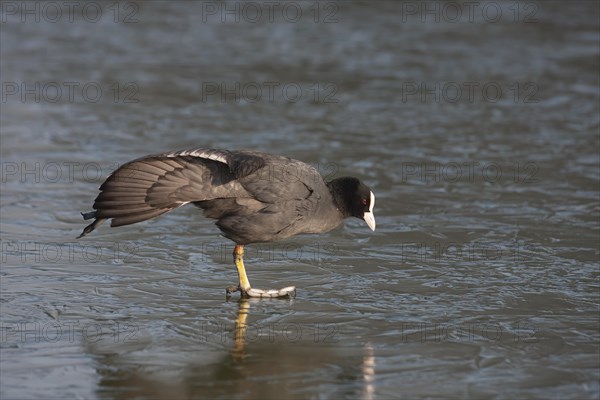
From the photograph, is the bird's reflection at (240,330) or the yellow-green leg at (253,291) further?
the yellow-green leg at (253,291)

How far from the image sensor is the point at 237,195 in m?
7.14

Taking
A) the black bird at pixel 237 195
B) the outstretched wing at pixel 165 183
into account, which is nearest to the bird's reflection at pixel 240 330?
the black bird at pixel 237 195

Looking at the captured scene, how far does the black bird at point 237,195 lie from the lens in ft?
22.6

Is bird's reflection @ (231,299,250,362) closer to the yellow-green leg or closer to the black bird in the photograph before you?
the yellow-green leg

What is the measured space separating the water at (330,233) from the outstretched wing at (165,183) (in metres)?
0.62

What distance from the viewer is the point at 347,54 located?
16.8m

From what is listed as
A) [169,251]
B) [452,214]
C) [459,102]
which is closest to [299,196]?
[169,251]

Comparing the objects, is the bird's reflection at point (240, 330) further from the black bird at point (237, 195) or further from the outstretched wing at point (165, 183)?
the outstretched wing at point (165, 183)

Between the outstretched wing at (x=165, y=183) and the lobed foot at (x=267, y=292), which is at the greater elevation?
the outstretched wing at (x=165, y=183)

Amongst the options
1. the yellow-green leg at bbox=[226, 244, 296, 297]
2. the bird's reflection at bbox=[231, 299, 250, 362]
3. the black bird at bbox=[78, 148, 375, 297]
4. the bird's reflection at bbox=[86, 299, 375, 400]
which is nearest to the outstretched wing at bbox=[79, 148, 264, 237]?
the black bird at bbox=[78, 148, 375, 297]

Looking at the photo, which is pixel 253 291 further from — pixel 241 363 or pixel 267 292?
pixel 241 363

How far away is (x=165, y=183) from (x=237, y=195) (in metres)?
0.53

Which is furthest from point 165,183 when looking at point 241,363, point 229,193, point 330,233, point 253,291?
point 330,233

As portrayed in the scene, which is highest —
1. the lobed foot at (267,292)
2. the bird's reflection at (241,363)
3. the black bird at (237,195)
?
the black bird at (237,195)
